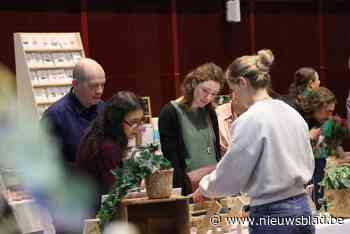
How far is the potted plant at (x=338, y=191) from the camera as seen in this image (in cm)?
304

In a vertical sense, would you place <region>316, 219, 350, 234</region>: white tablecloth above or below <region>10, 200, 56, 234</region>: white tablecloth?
below

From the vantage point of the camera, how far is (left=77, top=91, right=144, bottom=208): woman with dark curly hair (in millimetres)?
2461

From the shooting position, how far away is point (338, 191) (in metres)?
3.08

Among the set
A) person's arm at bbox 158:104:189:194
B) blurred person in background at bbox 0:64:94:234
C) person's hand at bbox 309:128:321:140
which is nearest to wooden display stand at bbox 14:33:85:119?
person's arm at bbox 158:104:189:194

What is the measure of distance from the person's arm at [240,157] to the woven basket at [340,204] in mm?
927

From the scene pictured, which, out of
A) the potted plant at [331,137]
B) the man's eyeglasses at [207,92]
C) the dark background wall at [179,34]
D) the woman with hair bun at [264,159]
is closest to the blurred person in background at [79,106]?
the man's eyeglasses at [207,92]

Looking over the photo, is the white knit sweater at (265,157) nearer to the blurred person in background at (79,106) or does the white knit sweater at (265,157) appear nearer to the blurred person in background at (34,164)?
the blurred person in background at (79,106)

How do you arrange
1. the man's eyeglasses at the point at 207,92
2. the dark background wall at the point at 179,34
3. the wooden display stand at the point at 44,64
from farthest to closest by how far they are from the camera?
1. the dark background wall at the point at 179,34
2. the wooden display stand at the point at 44,64
3. the man's eyeglasses at the point at 207,92

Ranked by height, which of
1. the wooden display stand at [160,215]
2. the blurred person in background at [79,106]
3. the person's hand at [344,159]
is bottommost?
the person's hand at [344,159]

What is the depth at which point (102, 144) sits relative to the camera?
251cm

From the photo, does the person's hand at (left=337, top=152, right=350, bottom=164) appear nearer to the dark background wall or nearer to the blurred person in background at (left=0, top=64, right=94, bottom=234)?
the blurred person in background at (left=0, top=64, right=94, bottom=234)

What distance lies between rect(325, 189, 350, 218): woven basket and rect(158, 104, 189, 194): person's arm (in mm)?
736

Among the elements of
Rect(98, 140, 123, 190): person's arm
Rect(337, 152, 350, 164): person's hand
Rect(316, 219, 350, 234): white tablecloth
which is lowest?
Rect(316, 219, 350, 234): white tablecloth

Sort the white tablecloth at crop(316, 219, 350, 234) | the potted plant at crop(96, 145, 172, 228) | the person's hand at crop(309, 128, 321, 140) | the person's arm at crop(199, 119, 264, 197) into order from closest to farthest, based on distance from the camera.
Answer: the person's arm at crop(199, 119, 264, 197)
the potted plant at crop(96, 145, 172, 228)
the white tablecloth at crop(316, 219, 350, 234)
the person's hand at crop(309, 128, 321, 140)
